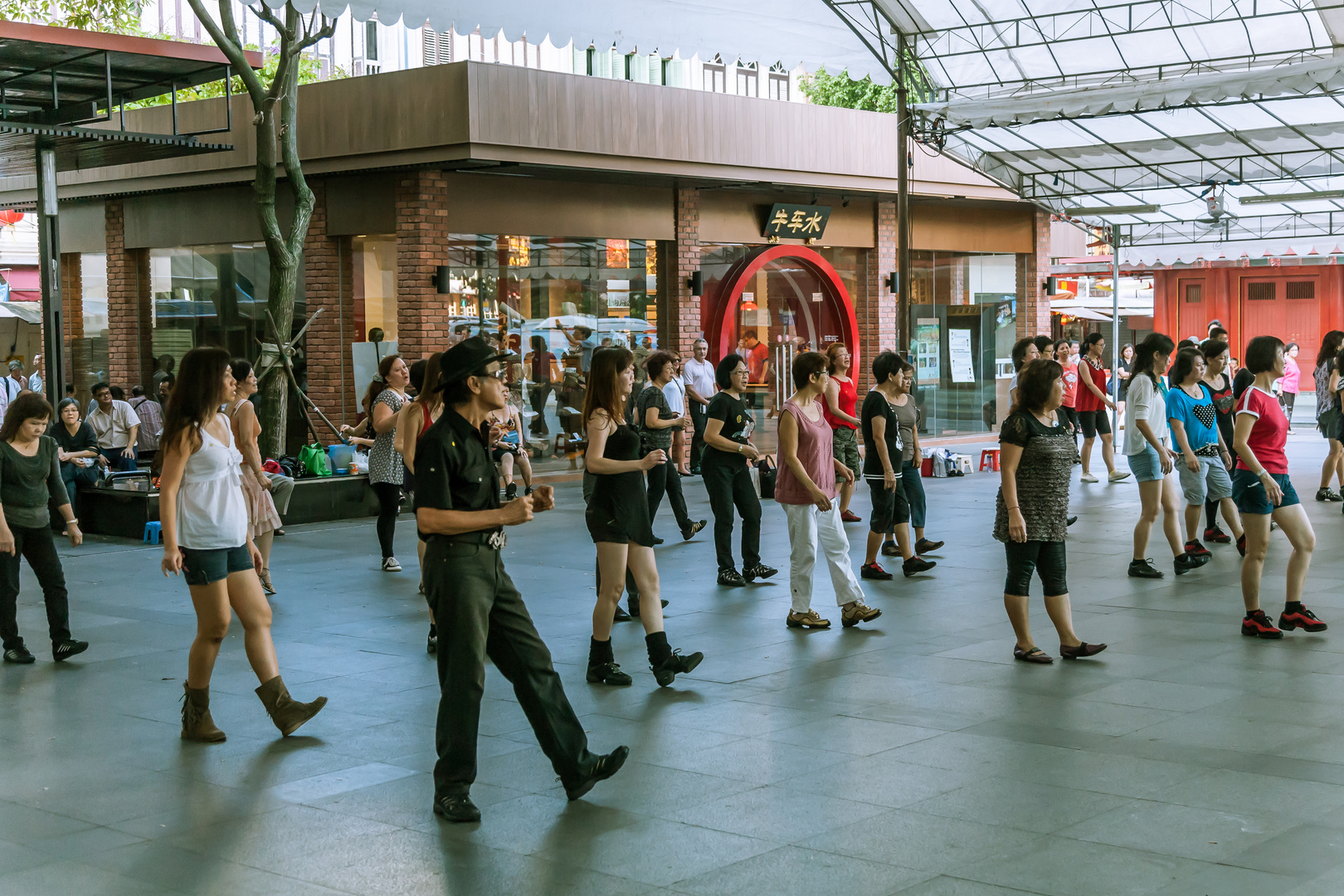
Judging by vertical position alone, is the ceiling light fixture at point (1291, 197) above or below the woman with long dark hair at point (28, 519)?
above

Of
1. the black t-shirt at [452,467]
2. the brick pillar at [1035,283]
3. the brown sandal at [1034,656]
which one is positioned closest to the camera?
the black t-shirt at [452,467]

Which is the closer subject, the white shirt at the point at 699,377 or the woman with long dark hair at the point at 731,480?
the woman with long dark hair at the point at 731,480

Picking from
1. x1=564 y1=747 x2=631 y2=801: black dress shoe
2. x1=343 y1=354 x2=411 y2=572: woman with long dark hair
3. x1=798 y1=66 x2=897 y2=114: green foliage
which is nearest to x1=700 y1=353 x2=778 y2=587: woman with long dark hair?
x1=343 y1=354 x2=411 y2=572: woman with long dark hair

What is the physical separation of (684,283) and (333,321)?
518 centimetres

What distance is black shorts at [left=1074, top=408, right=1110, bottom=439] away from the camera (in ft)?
56.7

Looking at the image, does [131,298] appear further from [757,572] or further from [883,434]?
[883,434]

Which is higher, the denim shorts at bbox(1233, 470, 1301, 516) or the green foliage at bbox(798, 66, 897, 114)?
the green foliage at bbox(798, 66, 897, 114)

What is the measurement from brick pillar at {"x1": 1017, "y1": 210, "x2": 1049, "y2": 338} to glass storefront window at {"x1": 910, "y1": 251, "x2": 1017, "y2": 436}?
0.14m

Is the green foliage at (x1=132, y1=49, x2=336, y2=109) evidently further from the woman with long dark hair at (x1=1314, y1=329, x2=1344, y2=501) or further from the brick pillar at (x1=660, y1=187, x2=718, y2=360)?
the woman with long dark hair at (x1=1314, y1=329, x2=1344, y2=501)

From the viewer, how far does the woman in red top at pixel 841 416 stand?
36.8 ft

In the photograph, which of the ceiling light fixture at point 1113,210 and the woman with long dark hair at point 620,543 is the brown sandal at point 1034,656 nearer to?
the woman with long dark hair at point 620,543

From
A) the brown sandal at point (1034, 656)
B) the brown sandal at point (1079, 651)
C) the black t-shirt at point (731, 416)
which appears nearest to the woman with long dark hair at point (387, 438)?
the black t-shirt at point (731, 416)

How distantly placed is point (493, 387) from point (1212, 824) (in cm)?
296

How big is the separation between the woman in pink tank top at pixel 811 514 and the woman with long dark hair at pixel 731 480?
1415 mm
